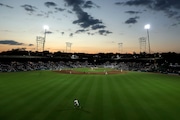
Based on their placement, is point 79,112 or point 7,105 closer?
point 79,112

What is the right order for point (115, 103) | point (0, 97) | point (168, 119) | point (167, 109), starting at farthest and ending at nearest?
point (0, 97), point (115, 103), point (167, 109), point (168, 119)

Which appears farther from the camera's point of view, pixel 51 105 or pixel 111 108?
pixel 51 105

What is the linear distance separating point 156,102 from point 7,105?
51.0 feet

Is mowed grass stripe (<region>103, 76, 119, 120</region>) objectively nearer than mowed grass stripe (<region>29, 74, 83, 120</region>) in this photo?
Yes

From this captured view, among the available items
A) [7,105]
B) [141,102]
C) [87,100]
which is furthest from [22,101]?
[141,102]

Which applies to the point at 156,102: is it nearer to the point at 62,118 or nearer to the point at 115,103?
the point at 115,103

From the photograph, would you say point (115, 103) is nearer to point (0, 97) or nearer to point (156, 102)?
point (156, 102)

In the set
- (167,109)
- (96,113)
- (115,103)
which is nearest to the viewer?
(96,113)

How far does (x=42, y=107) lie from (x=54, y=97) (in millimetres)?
4386

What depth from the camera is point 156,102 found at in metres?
19.8

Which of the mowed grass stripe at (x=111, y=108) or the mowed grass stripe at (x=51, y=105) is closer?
the mowed grass stripe at (x=111, y=108)

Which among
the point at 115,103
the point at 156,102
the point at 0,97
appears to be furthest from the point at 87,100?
the point at 0,97

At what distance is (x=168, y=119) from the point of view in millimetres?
14430

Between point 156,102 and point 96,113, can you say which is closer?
point 96,113
